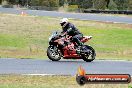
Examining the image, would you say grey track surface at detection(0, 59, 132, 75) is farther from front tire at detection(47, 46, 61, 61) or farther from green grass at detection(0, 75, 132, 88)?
green grass at detection(0, 75, 132, 88)

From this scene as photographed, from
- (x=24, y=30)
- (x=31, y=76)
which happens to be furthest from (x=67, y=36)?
(x=24, y=30)

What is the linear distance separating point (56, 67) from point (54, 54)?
252cm

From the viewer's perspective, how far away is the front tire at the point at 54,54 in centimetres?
1919

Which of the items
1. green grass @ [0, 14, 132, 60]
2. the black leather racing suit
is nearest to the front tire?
the black leather racing suit

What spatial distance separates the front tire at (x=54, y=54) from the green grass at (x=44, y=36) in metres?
5.24

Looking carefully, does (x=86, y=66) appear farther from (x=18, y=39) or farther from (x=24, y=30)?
(x=24, y=30)

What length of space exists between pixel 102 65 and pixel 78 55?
179 cm

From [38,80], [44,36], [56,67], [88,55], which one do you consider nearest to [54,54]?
[88,55]

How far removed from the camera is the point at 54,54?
1923cm

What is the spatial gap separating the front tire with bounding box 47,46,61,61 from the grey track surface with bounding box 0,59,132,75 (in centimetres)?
25

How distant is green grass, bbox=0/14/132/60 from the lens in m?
27.4

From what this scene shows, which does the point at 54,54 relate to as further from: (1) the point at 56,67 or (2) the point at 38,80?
(2) the point at 38,80

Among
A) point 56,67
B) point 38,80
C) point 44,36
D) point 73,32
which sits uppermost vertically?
point 73,32

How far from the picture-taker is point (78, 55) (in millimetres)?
19703
